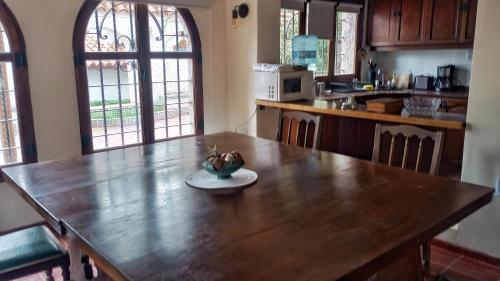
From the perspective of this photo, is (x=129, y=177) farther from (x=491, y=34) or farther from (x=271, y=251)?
(x=491, y=34)

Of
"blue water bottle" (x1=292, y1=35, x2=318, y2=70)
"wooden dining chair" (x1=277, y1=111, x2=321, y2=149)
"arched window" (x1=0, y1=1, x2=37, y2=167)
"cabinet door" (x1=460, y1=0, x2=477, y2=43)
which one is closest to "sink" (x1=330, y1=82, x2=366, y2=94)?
"blue water bottle" (x1=292, y1=35, x2=318, y2=70)

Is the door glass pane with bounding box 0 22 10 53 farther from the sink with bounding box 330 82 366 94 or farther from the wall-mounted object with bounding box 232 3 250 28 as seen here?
the sink with bounding box 330 82 366 94

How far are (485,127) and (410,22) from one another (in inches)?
120

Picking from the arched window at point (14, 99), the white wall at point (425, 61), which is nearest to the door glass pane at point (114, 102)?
the arched window at point (14, 99)

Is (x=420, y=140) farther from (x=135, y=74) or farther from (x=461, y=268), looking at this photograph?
(x=135, y=74)

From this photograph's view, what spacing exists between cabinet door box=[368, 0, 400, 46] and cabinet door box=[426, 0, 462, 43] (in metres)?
0.50

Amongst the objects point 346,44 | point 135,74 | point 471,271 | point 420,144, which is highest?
point 346,44

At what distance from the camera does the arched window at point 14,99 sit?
2.89 metres

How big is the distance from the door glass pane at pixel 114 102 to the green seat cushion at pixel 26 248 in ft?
4.96

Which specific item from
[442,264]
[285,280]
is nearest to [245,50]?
[442,264]

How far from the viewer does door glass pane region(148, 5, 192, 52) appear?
3596 mm

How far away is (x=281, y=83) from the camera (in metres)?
3.61

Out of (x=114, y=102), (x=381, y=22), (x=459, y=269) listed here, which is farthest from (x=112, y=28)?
(x=381, y=22)

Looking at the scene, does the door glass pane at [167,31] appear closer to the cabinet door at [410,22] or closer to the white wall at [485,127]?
the white wall at [485,127]
